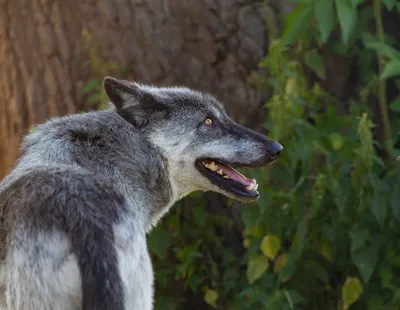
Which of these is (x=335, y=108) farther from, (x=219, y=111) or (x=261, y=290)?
(x=219, y=111)

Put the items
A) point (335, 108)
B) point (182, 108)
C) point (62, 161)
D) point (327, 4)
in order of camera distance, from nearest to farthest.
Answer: point (62, 161) → point (182, 108) → point (327, 4) → point (335, 108)

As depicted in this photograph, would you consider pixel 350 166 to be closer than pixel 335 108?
Yes

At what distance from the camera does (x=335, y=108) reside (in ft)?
24.7

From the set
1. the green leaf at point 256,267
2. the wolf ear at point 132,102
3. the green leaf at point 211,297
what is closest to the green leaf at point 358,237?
the green leaf at point 256,267

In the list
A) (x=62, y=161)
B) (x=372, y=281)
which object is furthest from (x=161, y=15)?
(x=62, y=161)

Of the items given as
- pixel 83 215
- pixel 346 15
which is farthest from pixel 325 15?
pixel 83 215

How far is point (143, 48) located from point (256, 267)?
79.1 inches

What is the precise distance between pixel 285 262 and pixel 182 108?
1.80 metres

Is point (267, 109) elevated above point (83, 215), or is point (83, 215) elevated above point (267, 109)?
point (83, 215)

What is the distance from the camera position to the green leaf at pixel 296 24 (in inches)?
→ 266

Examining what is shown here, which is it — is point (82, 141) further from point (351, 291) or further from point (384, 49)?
point (351, 291)

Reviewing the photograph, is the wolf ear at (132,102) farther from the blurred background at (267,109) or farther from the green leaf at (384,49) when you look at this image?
the green leaf at (384,49)

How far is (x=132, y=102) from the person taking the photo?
17.8ft

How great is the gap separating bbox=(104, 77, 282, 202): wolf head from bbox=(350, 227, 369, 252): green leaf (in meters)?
1.20
